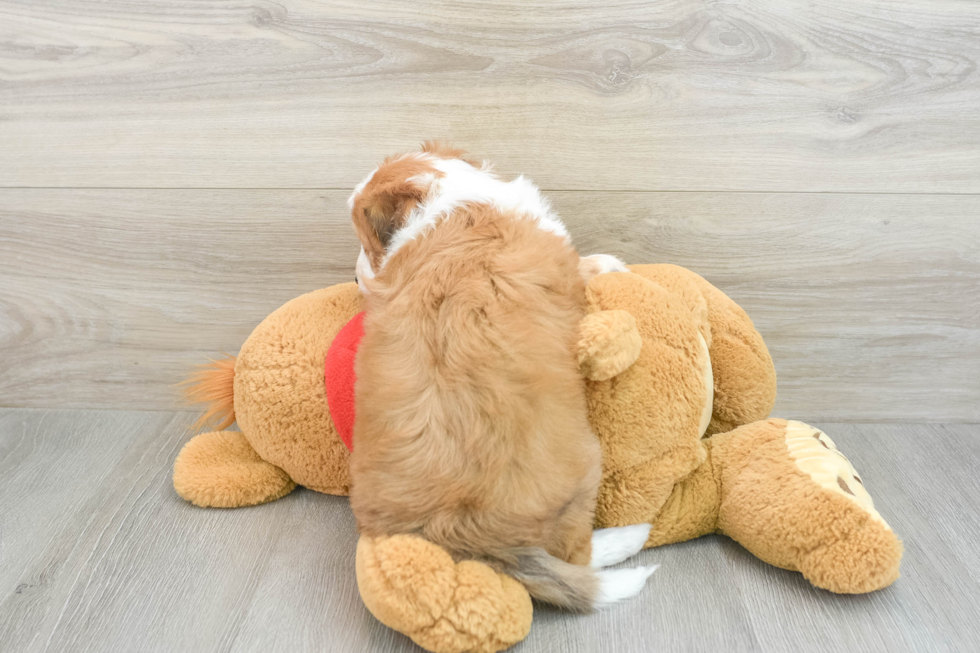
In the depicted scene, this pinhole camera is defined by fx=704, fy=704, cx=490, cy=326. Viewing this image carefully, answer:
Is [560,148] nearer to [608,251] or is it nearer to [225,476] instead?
[608,251]

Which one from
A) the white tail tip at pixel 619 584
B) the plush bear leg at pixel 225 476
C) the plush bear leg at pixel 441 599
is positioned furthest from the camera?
the plush bear leg at pixel 225 476

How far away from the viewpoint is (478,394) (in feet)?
2.20

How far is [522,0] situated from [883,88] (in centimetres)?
51

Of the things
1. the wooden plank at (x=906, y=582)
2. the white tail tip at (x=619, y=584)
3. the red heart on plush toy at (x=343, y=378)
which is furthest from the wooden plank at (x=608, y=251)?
the white tail tip at (x=619, y=584)

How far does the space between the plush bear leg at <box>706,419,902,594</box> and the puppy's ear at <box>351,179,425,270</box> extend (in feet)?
1.49

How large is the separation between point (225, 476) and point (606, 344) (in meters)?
0.55

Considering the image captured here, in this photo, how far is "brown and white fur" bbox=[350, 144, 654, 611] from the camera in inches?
26.5

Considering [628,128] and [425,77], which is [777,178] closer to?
[628,128]

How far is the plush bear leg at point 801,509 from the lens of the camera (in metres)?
0.73

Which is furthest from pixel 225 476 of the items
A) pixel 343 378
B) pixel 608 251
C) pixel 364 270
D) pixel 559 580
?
pixel 608 251

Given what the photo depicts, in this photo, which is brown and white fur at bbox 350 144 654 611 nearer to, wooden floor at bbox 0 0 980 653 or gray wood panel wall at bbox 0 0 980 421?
wooden floor at bbox 0 0 980 653

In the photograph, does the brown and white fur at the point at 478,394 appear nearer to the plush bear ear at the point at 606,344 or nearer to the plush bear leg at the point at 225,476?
the plush bear ear at the point at 606,344

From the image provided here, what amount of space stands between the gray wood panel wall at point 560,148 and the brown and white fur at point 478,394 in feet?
0.93

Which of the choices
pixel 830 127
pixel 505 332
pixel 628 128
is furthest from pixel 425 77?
pixel 830 127
